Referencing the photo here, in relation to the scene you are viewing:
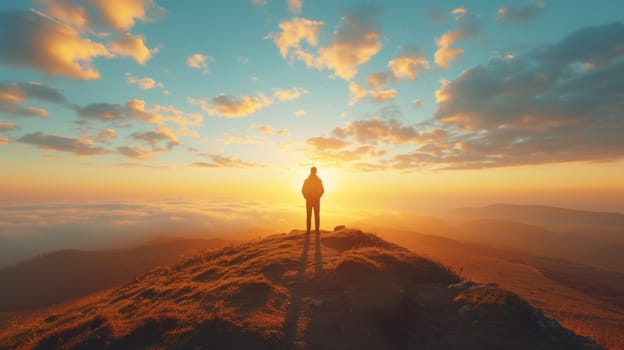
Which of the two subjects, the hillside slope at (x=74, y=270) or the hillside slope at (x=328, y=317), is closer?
the hillside slope at (x=328, y=317)

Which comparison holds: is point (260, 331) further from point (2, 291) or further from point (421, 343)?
point (2, 291)

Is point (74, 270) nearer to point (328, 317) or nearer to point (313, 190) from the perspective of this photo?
point (313, 190)

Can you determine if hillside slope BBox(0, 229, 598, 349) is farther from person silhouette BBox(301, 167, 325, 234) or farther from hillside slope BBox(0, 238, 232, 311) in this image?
hillside slope BBox(0, 238, 232, 311)

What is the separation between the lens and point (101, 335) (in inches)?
308

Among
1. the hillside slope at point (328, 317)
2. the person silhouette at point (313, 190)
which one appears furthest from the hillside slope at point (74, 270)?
the hillside slope at point (328, 317)

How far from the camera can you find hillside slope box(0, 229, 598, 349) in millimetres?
7305

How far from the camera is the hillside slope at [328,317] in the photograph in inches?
288

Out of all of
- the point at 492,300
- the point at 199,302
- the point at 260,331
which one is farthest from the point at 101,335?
the point at 492,300

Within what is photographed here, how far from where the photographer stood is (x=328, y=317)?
8.56 m

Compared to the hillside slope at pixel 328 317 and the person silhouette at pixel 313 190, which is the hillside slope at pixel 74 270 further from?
the hillside slope at pixel 328 317

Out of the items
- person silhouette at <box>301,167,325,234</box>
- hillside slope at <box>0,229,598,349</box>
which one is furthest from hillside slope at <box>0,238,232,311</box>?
hillside slope at <box>0,229,598,349</box>

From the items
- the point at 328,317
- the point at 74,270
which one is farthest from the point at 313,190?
the point at 74,270

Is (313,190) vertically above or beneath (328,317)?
above

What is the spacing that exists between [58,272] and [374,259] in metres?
202
